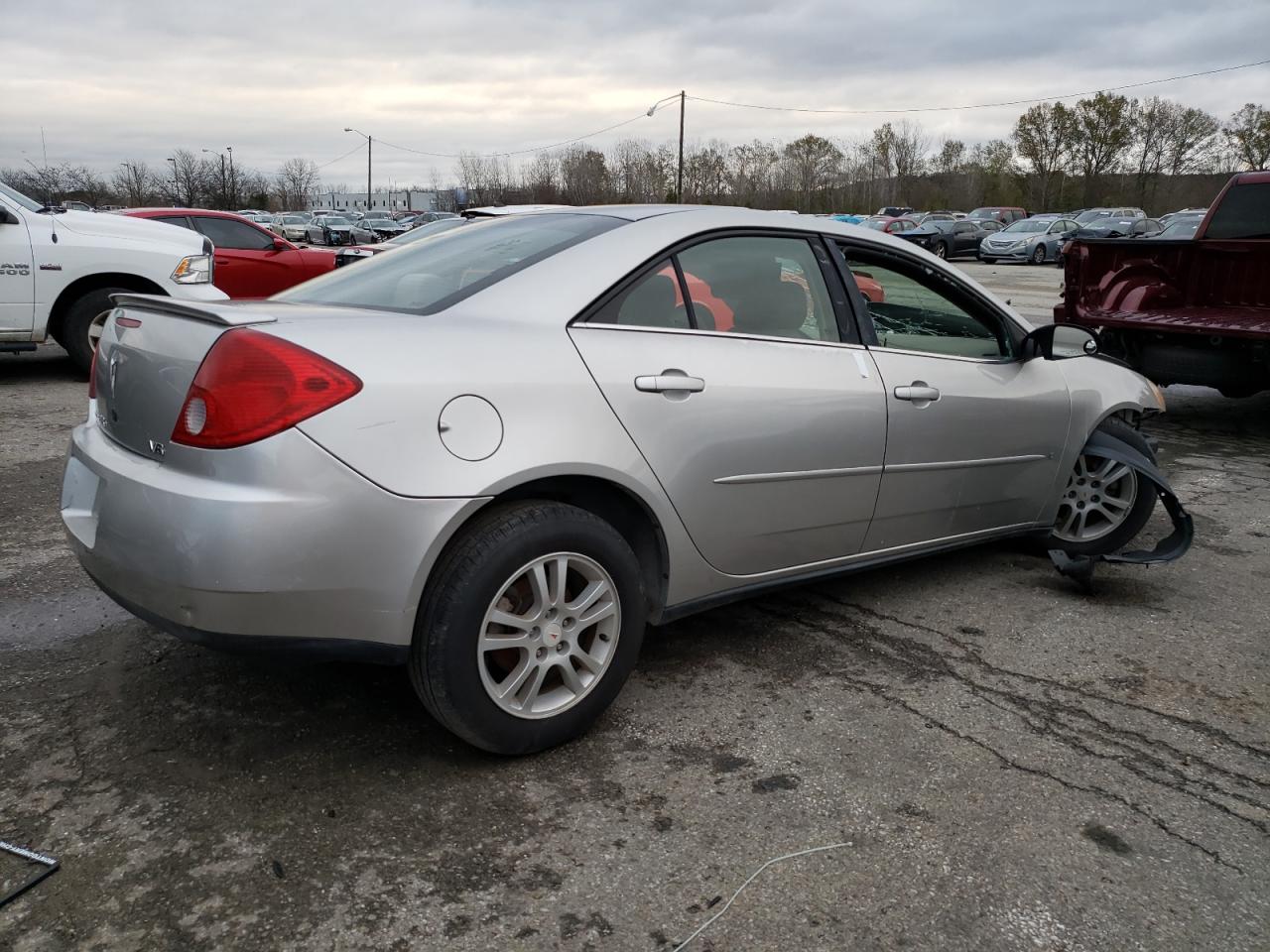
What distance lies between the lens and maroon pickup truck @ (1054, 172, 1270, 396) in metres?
7.12

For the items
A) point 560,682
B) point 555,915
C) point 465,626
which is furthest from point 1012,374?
point 555,915

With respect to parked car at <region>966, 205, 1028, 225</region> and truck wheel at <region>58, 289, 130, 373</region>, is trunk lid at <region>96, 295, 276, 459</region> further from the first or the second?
parked car at <region>966, 205, 1028, 225</region>

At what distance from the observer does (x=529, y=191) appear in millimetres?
72875

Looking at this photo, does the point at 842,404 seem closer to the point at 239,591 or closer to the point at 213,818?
the point at 239,591

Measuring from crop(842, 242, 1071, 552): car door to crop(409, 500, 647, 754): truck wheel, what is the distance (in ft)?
4.10

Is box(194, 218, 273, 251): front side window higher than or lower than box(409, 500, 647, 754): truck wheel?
higher

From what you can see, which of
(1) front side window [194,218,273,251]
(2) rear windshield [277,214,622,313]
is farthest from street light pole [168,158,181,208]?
(2) rear windshield [277,214,622,313]

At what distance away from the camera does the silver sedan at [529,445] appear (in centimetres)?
239

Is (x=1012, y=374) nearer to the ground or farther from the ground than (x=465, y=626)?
farther from the ground

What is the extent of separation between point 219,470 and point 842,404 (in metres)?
1.95

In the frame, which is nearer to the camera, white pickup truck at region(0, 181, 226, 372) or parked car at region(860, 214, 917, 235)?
white pickup truck at region(0, 181, 226, 372)

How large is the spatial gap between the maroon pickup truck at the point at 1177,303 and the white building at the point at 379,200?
8303 cm

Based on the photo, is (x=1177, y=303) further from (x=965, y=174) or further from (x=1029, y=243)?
(x=965, y=174)

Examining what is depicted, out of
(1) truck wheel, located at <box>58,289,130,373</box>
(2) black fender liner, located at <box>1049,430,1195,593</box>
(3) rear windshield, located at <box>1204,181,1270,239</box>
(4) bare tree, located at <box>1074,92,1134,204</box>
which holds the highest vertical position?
(4) bare tree, located at <box>1074,92,1134,204</box>
